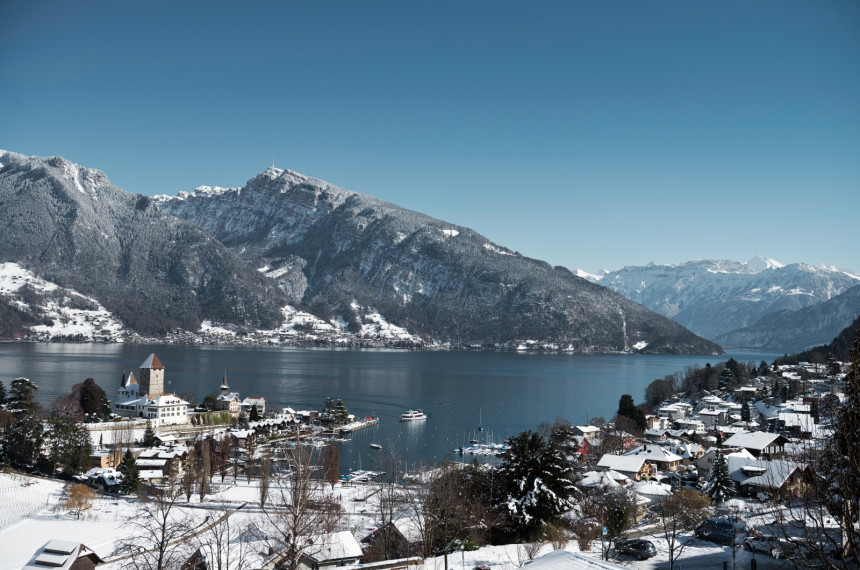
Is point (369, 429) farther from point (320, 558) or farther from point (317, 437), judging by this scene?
point (320, 558)

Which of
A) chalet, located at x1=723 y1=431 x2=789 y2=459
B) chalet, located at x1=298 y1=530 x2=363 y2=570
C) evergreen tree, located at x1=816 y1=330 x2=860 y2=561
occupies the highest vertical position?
evergreen tree, located at x1=816 y1=330 x2=860 y2=561

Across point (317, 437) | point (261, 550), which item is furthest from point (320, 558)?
point (317, 437)

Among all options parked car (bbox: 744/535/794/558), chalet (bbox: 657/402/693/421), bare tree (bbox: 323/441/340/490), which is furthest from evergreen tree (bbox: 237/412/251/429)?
parked car (bbox: 744/535/794/558)

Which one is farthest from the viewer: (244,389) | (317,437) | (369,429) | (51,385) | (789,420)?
(244,389)

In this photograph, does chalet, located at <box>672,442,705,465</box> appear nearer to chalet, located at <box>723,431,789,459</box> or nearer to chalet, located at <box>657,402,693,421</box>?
chalet, located at <box>723,431,789,459</box>

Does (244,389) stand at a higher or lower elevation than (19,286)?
lower

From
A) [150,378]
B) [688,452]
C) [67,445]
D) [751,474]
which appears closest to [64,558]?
[67,445]

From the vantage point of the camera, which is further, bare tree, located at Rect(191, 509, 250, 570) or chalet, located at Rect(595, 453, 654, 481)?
chalet, located at Rect(595, 453, 654, 481)

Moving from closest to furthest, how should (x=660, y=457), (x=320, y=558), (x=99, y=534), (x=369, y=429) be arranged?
(x=320, y=558), (x=99, y=534), (x=660, y=457), (x=369, y=429)
